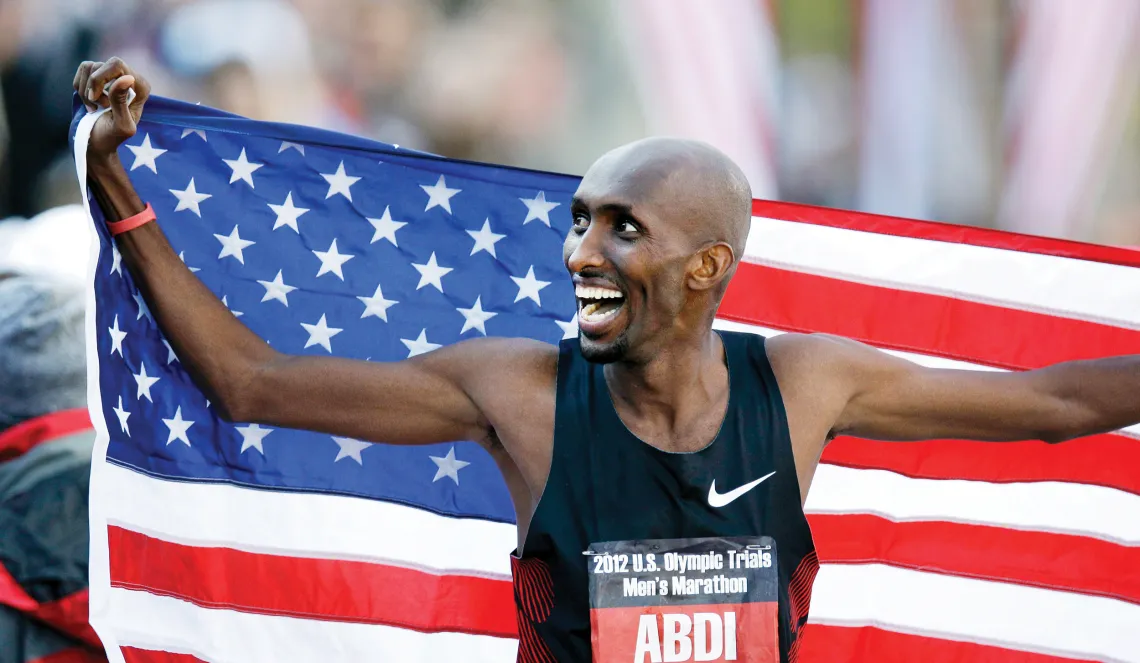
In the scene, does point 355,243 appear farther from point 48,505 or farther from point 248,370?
point 48,505

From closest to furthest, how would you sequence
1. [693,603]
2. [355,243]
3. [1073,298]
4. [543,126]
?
1. [693,603]
2. [355,243]
3. [1073,298]
4. [543,126]

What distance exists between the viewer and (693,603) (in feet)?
7.44

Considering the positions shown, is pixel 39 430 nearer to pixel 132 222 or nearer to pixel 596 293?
pixel 132 222

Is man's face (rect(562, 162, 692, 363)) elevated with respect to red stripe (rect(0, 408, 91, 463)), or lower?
lower

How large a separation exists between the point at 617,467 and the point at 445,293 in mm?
983

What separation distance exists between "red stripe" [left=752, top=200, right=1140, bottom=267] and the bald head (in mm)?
1068

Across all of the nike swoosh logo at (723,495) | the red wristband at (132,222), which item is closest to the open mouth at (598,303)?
the nike swoosh logo at (723,495)

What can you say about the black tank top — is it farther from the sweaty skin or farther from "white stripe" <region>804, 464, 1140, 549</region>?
"white stripe" <region>804, 464, 1140, 549</region>

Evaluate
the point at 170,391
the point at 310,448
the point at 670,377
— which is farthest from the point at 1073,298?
the point at 170,391

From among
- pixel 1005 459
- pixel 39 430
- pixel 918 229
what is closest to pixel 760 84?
pixel 918 229

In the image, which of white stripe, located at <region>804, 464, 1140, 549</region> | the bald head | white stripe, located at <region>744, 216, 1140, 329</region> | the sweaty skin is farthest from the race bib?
white stripe, located at <region>744, 216, 1140, 329</region>

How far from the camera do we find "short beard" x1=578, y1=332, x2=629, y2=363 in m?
2.29

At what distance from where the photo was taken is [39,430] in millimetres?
4082

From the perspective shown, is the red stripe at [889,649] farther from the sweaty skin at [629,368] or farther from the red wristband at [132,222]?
the red wristband at [132,222]
